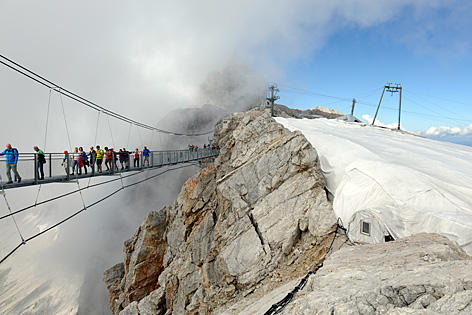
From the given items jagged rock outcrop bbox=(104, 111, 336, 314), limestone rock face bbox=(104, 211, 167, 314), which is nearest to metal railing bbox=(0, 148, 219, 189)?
jagged rock outcrop bbox=(104, 111, 336, 314)

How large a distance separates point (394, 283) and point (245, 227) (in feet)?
30.9

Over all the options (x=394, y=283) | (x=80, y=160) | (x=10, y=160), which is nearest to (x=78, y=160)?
(x=80, y=160)

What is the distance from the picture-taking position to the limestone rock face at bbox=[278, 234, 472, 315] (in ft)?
11.2

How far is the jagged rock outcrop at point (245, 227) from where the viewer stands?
1102 cm

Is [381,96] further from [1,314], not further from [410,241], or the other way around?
[1,314]

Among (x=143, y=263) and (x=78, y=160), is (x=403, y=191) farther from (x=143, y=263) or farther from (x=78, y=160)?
(x=143, y=263)

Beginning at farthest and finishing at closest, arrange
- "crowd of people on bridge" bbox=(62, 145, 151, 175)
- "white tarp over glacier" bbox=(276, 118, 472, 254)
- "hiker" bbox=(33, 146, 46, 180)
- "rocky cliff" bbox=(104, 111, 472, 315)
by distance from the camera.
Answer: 1. "crowd of people on bridge" bbox=(62, 145, 151, 175)
2. "hiker" bbox=(33, 146, 46, 180)
3. "white tarp over glacier" bbox=(276, 118, 472, 254)
4. "rocky cliff" bbox=(104, 111, 472, 315)

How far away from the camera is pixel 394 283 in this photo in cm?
421

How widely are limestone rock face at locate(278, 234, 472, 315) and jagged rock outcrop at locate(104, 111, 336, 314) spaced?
3858mm

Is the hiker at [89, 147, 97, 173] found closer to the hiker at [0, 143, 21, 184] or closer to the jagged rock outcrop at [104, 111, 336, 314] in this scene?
the hiker at [0, 143, 21, 184]

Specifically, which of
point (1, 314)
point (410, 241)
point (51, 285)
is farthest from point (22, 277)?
point (410, 241)

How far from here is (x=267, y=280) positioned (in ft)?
34.9

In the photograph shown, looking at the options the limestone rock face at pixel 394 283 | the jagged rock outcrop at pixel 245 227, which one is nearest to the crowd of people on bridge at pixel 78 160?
the jagged rock outcrop at pixel 245 227

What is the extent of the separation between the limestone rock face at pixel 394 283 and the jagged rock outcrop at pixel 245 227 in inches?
152
